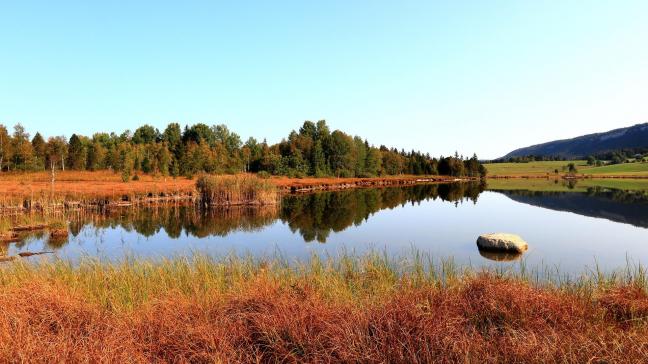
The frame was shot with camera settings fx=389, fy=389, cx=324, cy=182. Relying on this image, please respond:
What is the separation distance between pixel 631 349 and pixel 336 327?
3633 millimetres

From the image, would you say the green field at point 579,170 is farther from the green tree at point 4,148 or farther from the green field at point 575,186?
the green tree at point 4,148

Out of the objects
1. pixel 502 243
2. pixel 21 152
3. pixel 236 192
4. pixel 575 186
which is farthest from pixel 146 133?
pixel 502 243

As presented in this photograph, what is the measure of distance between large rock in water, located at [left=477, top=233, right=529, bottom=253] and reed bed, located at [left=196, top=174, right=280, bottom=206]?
999 inches

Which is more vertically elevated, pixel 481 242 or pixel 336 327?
pixel 336 327

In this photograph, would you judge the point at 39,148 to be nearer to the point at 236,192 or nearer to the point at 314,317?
the point at 236,192

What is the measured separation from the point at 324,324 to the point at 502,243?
1349 cm

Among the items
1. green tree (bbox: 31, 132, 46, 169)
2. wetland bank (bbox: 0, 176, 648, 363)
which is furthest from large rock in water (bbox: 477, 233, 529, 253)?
green tree (bbox: 31, 132, 46, 169)

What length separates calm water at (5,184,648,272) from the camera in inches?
650

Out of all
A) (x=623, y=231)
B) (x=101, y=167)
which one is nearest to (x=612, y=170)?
→ (x=623, y=231)

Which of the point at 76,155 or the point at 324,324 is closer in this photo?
the point at 324,324

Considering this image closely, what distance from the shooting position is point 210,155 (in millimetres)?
88875

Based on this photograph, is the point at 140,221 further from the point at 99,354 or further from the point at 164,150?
the point at 164,150

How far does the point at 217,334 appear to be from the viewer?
18.2ft

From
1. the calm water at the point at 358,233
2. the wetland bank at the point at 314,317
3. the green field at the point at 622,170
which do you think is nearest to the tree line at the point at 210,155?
the calm water at the point at 358,233
